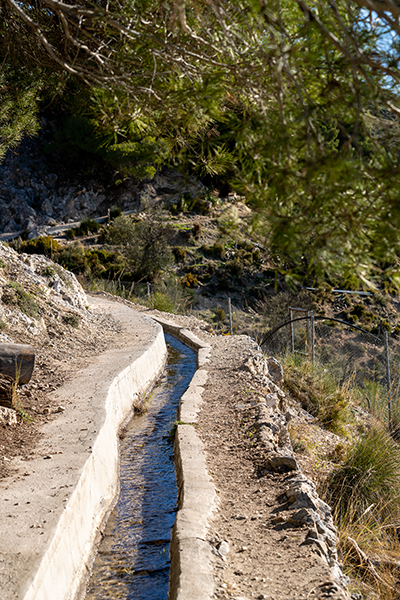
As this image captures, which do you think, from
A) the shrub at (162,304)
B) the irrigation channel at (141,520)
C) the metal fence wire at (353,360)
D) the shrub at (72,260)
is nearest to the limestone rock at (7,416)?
the irrigation channel at (141,520)

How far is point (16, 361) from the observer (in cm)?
506

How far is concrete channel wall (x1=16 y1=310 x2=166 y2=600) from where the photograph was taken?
278cm

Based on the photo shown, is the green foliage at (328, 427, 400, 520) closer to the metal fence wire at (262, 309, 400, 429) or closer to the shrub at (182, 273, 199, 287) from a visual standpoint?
the metal fence wire at (262, 309, 400, 429)

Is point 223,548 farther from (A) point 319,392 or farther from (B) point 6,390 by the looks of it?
(A) point 319,392

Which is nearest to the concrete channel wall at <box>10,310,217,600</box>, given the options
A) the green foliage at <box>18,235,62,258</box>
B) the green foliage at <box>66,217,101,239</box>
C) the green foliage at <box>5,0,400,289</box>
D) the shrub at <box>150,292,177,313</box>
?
the green foliage at <box>5,0,400,289</box>

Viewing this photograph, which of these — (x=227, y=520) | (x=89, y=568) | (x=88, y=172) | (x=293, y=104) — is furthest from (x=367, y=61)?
(x=88, y=172)

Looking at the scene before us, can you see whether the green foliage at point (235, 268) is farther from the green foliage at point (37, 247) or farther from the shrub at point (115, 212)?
the green foliage at point (37, 247)

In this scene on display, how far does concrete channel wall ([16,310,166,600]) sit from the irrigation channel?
0.11 m

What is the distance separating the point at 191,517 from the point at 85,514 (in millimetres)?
757

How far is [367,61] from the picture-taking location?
5.95 ft

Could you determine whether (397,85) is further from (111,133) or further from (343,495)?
(343,495)

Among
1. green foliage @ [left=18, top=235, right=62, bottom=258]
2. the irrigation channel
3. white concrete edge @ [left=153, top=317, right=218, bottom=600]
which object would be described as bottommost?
the irrigation channel

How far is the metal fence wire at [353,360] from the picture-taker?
25.5 ft

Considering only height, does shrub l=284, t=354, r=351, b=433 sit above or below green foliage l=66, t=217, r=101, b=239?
below
